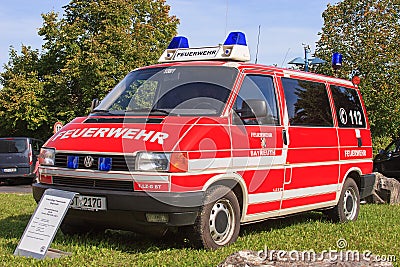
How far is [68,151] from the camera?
6414 mm

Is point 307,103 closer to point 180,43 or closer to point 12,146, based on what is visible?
point 180,43

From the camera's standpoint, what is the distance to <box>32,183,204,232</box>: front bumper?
5.87 m

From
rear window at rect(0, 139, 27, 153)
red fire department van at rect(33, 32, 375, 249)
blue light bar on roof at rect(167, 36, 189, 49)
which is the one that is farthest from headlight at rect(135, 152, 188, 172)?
rear window at rect(0, 139, 27, 153)

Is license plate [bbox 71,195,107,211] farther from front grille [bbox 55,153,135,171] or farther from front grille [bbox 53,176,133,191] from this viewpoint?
front grille [bbox 55,153,135,171]

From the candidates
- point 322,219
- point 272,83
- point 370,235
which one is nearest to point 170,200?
point 272,83

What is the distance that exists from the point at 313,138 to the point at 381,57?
691 inches

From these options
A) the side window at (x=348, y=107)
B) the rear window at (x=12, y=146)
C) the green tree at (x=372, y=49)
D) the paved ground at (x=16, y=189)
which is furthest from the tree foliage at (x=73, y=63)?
the side window at (x=348, y=107)

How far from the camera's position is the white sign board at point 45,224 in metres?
6.03

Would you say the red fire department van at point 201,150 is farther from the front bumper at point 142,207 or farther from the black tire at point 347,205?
the black tire at point 347,205

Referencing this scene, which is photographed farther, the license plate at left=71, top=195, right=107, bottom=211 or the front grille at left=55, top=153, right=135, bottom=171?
the license plate at left=71, top=195, right=107, bottom=211

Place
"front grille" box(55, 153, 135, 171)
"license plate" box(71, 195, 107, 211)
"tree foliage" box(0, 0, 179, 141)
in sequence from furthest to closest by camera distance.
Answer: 1. "tree foliage" box(0, 0, 179, 141)
2. "license plate" box(71, 195, 107, 211)
3. "front grille" box(55, 153, 135, 171)

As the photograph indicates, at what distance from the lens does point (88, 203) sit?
619 centimetres

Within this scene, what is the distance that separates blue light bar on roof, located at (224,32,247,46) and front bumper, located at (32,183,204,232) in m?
2.50

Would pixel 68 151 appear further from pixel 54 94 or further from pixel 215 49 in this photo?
pixel 54 94
